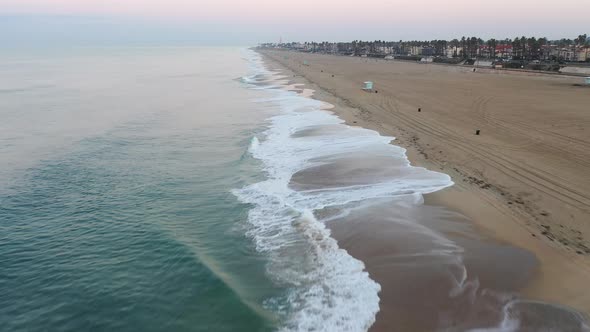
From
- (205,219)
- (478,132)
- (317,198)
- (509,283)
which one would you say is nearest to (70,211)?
(205,219)

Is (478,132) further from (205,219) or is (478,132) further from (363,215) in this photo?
(205,219)

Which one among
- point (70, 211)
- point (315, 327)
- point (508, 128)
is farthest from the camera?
point (508, 128)

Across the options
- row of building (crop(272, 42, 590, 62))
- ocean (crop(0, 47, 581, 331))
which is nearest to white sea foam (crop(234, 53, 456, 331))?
ocean (crop(0, 47, 581, 331))

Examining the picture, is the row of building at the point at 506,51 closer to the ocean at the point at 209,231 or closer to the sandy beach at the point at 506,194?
the sandy beach at the point at 506,194

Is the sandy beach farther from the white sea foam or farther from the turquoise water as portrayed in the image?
the turquoise water

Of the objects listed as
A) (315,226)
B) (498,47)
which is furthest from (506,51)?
(315,226)

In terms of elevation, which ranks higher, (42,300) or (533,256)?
(533,256)

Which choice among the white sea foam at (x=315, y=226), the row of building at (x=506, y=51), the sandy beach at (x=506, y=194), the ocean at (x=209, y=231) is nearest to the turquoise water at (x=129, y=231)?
the ocean at (x=209, y=231)
